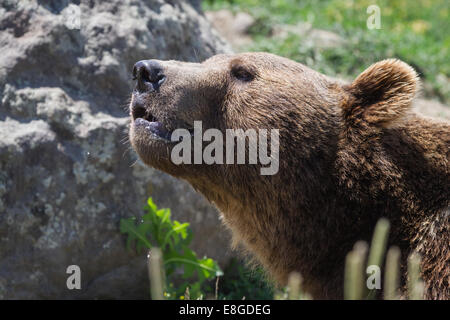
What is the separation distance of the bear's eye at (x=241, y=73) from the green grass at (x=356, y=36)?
394 centimetres

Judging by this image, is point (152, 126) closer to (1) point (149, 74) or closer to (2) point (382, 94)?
(1) point (149, 74)

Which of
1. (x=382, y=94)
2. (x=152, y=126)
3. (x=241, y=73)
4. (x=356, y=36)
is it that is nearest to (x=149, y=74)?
(x=152, y=126)

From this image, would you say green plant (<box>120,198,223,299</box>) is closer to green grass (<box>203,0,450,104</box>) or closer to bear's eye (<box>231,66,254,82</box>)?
bear's eye (<box>231,66,254,82</box>)

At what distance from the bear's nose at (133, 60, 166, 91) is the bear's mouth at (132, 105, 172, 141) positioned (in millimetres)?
152

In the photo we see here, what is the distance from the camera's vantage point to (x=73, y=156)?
15.1ft

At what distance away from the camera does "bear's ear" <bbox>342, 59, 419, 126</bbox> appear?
12.3ft

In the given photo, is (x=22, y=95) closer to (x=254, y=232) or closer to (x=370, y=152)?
(x=254, y=232)

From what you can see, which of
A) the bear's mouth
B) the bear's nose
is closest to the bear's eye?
the bear's nose

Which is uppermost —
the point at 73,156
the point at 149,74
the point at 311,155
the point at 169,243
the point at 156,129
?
the point at 149,74

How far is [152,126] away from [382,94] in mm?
1436

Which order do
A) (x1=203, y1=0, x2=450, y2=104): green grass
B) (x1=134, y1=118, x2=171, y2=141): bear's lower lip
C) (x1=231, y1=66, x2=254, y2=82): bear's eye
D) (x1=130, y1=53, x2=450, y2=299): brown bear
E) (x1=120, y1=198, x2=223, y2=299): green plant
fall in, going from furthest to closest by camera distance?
(x1=203, y1=0, x2=450, y2=104): green grass, (x1=120, y1=198, x2=223, y2=299): green plant, (x1=231, y1=66, x2=254, y2=82): bear's eye, (x1=134, y1=118, x2=171, y2=141): bear's lower lip, (x1=130, y1=53, x2=450, y2=299): brown bear

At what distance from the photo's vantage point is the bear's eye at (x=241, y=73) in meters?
4.05
